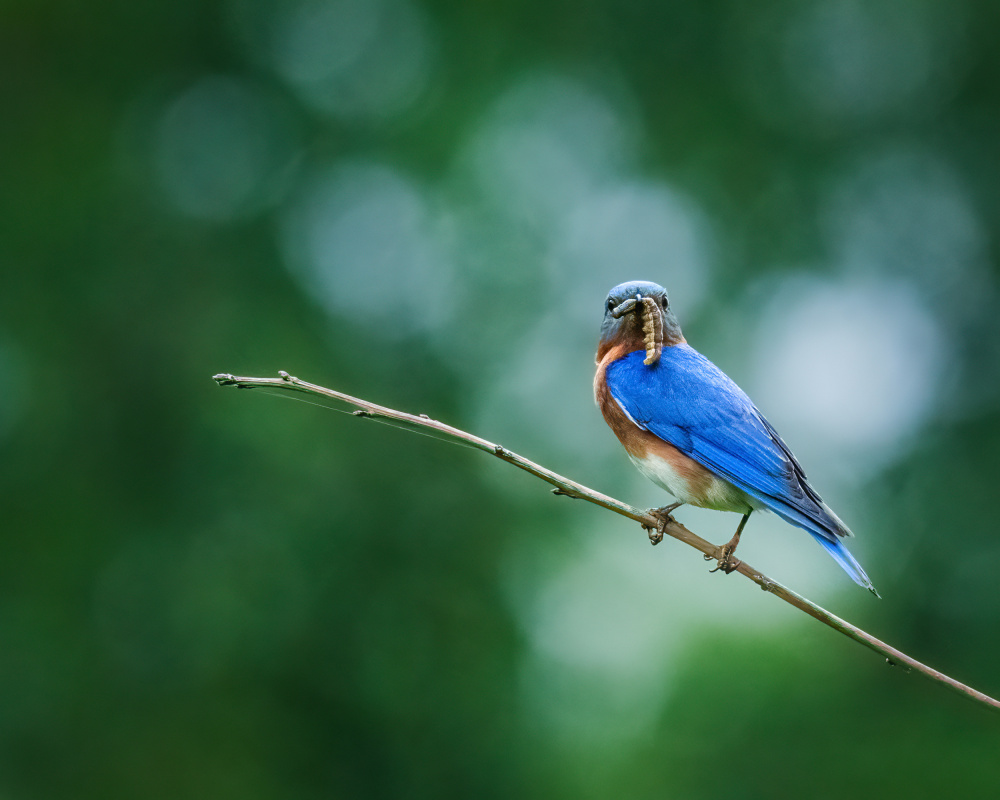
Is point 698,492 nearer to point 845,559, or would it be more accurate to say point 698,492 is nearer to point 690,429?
point 690,429

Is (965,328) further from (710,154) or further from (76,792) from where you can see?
(76,792)

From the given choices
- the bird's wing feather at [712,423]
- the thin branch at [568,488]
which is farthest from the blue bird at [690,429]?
the thin branch at [568,488]

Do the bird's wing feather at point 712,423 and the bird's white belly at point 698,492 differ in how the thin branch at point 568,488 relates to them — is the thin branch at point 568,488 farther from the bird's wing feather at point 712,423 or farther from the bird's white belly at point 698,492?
the bird's white belly at point 698,492

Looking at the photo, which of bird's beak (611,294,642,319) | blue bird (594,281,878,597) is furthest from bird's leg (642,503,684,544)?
bird's beak (611,294,642,319)

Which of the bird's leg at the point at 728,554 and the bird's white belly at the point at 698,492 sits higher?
the bird's white belly at the point at 698,492

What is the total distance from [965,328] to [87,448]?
869 centimetres

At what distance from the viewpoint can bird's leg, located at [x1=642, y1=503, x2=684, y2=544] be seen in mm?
2812

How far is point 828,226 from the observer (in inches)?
384

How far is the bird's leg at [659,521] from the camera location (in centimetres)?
281

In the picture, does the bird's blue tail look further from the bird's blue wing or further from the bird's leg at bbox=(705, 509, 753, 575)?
Result: the bird's leg at bbox=(705, 509, 753, 575)

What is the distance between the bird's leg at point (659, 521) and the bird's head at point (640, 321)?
542 millimetres

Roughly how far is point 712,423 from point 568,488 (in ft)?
2.99

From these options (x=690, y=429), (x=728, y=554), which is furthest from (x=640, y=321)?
(x=728, y=554)

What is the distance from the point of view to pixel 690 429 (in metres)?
2.87
